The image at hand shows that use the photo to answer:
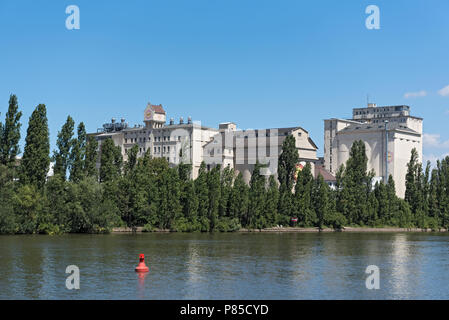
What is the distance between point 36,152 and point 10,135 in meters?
4.43

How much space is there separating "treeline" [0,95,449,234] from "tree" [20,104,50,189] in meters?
0.14

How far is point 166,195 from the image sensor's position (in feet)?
344

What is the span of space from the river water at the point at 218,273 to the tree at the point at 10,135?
29133mm

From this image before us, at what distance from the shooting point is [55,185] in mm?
90438

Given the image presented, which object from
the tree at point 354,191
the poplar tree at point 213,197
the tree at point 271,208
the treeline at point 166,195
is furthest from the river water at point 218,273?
the tree at point 354,191

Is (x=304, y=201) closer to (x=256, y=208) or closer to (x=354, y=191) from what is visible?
(x=256, y=208)

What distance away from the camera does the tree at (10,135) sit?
88.9 meters

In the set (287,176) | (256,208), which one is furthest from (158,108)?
(256,208)

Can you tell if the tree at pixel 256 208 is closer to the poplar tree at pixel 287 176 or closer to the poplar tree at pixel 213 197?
the poplar tree at pixel 287 176

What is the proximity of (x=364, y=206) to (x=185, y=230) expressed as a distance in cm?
4130

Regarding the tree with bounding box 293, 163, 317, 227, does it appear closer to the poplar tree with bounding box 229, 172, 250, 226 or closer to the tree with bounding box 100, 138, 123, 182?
the poplar tree with bounding box 229, 172, 250, 226

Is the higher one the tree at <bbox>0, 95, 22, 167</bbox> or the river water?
the tree at <bbox>0, 95, 22, 167</bbox>

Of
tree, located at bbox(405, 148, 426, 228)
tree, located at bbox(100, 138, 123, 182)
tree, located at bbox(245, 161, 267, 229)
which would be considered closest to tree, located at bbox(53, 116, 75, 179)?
tree, located at bbox(100, 138, 123, 182)

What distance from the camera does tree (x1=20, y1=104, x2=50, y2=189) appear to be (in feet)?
290
